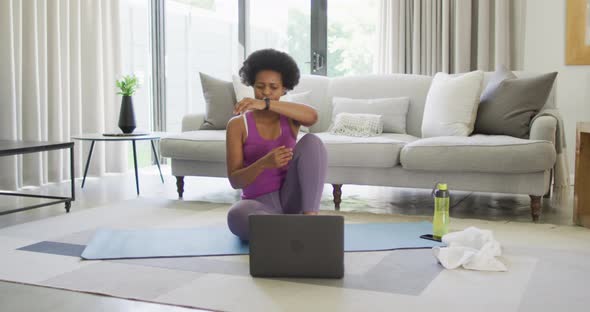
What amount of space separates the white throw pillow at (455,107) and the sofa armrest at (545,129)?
41cm

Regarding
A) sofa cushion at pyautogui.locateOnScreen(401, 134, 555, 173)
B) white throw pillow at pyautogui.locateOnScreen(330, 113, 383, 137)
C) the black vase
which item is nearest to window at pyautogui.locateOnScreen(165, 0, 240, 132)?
the black vase

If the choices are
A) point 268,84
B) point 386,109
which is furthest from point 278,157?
point 386,109

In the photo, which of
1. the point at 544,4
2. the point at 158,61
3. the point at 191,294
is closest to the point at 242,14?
the point at 158,61

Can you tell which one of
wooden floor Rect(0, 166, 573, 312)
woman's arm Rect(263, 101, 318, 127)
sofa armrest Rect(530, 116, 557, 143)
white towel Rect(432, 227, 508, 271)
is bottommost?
wooden floor Rect(0, 166, 573, 312)

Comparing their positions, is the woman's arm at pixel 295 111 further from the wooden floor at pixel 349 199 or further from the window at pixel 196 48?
the window at pixel 196 48

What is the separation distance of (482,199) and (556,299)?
207cm

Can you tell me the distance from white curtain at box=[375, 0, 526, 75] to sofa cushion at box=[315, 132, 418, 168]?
1710 mm

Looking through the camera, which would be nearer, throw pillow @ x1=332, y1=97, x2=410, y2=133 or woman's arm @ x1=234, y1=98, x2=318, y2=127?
woman's arm @ x1=234, y1=98, x2=318, y2=127

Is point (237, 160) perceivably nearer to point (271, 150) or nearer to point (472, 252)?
point (271, 150)

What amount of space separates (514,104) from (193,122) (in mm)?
1976

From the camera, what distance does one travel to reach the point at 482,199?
386 cm

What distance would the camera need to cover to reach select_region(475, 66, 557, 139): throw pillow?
3385 millimetres

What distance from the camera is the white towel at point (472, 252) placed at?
2.18 metres

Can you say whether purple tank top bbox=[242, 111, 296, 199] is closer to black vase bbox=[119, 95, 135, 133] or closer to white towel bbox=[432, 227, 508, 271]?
white towel bbox=[432, 227, 508, 271]
